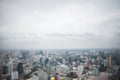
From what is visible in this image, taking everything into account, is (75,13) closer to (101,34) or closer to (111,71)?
(101,34)

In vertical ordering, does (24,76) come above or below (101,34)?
below

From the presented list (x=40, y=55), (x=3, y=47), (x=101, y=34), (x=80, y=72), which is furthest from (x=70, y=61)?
(x=3, y=47)

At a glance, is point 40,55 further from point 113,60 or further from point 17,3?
point 113,60

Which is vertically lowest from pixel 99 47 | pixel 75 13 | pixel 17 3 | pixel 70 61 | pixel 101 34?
pixel 70 61

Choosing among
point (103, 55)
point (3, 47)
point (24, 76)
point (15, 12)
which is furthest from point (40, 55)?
point (103, 55)

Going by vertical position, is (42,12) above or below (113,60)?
above

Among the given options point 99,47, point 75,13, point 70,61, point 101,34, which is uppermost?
point 75,13
